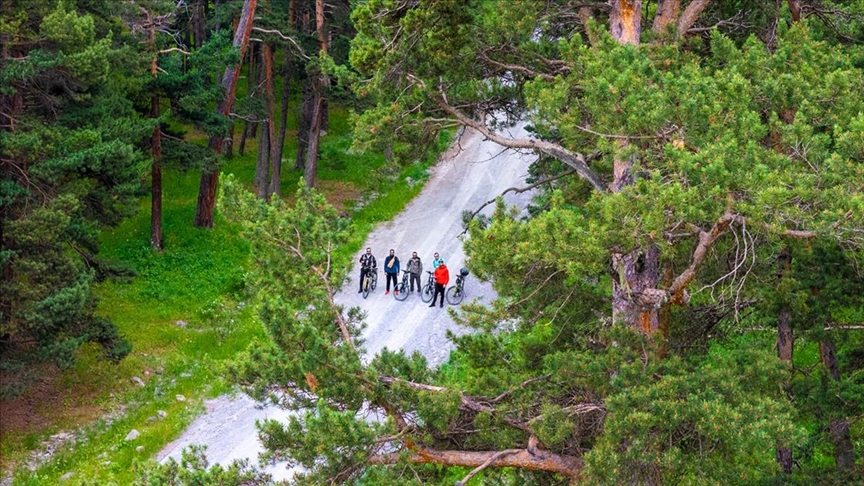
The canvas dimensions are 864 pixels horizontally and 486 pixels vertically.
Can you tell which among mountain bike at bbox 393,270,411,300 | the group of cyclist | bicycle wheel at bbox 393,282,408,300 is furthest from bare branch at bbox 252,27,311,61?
bicycle wheel at bbox 393,282,408,300

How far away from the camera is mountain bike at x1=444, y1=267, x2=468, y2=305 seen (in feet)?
80.1

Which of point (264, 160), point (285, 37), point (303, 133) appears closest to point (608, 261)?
point (285, 37)

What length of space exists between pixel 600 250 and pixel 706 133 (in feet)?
5.07

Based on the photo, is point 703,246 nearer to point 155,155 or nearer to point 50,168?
point 50,168

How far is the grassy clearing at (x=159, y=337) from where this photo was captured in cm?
1825

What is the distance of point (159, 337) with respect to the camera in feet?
73.8

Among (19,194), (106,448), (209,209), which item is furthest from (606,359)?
(209,209)

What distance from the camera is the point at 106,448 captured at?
18297 millimetres

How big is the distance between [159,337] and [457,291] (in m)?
7.57

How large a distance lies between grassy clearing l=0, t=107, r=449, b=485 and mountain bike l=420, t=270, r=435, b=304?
10.5 ft

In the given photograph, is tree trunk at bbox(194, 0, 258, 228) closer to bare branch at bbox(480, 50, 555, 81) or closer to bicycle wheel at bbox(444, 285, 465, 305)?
bicycle wheel at bbox(444, 285, 465, 305)

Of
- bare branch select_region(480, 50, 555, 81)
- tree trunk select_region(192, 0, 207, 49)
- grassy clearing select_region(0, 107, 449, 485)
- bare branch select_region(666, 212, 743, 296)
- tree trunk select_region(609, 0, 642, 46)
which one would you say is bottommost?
grassy clearing select_region(0, 107, 449, 485)

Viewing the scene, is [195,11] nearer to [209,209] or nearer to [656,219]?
[209,209]

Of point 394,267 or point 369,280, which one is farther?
point 369,280
